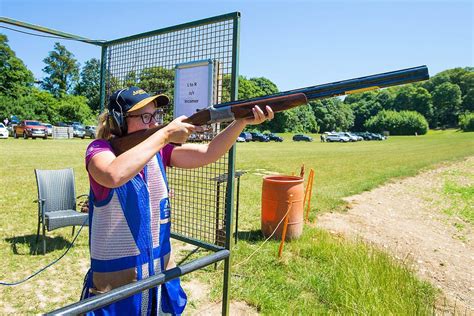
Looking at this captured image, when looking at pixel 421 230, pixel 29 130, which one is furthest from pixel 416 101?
pixel 421 230

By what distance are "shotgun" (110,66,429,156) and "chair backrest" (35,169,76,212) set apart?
14.8ft

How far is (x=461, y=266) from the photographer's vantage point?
5.68 meters

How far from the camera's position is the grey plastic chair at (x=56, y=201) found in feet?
18.1

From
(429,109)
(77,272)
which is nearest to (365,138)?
(429,109)

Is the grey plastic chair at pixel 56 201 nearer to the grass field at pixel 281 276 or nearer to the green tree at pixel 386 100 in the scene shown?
the grass field at pixel 281 276

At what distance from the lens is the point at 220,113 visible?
2.33m

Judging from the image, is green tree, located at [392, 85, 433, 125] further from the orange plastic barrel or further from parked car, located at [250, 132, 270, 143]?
the orange plastic barrel

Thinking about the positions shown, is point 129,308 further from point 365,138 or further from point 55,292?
point 365,138

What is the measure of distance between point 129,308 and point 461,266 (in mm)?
5650

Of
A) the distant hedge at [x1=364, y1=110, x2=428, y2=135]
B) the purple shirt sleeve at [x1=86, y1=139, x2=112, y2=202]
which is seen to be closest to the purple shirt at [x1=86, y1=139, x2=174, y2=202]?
the purple shirt sleeve at [x1=86, y1=139, x2=112, y2=202]

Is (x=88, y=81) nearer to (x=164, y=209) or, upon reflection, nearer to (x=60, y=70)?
(x=60, y=70)

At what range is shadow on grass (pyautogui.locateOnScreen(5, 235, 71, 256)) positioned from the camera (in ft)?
18.2

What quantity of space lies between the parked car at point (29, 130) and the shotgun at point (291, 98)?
36.6m

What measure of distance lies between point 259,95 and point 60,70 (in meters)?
73.9
